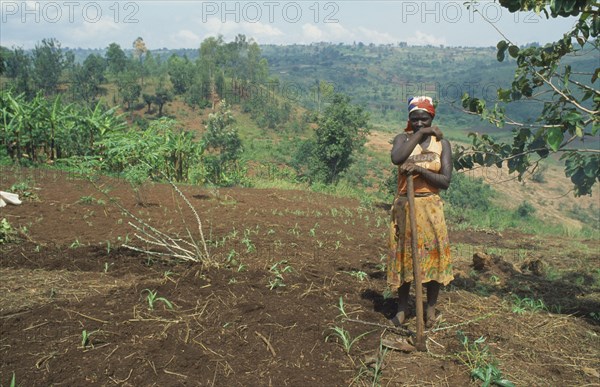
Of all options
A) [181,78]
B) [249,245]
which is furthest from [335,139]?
[181,78]

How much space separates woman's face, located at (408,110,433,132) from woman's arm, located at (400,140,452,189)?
0.20 m

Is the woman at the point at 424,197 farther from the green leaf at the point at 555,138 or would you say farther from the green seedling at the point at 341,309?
the green leaf at the point at 555,138

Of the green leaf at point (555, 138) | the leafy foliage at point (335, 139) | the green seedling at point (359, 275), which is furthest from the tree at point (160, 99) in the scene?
the green leaf at point (555, 138)

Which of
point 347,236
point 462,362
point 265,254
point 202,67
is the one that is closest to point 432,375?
point 462,362

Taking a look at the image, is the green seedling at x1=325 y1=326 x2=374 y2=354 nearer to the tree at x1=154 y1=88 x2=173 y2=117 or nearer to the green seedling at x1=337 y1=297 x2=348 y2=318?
the green seedling at x1=337 y1=297 x2=348 y2=318

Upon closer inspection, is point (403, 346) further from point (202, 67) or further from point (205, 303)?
point (202, 67)

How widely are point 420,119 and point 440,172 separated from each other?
0.41m

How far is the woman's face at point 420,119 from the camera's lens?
3.44m

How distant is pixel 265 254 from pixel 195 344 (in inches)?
78.7

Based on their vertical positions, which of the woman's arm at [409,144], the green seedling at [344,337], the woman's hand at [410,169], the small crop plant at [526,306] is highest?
the woman's arm at [409,144]

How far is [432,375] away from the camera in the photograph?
2.96 metres

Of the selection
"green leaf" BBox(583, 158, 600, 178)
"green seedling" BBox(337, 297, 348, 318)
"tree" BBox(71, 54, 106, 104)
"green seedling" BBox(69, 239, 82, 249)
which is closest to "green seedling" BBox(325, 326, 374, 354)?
"green seedling" BBox(337, 297, 348, 318)

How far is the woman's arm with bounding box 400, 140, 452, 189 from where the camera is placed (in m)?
3.33

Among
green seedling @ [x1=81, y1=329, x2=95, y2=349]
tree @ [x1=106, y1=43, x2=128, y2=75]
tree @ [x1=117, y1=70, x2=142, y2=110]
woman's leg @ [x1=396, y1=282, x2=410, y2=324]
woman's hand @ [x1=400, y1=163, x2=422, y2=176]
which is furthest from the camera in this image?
tree @ [x1=106, y1=43, x2=128, y2=75]
